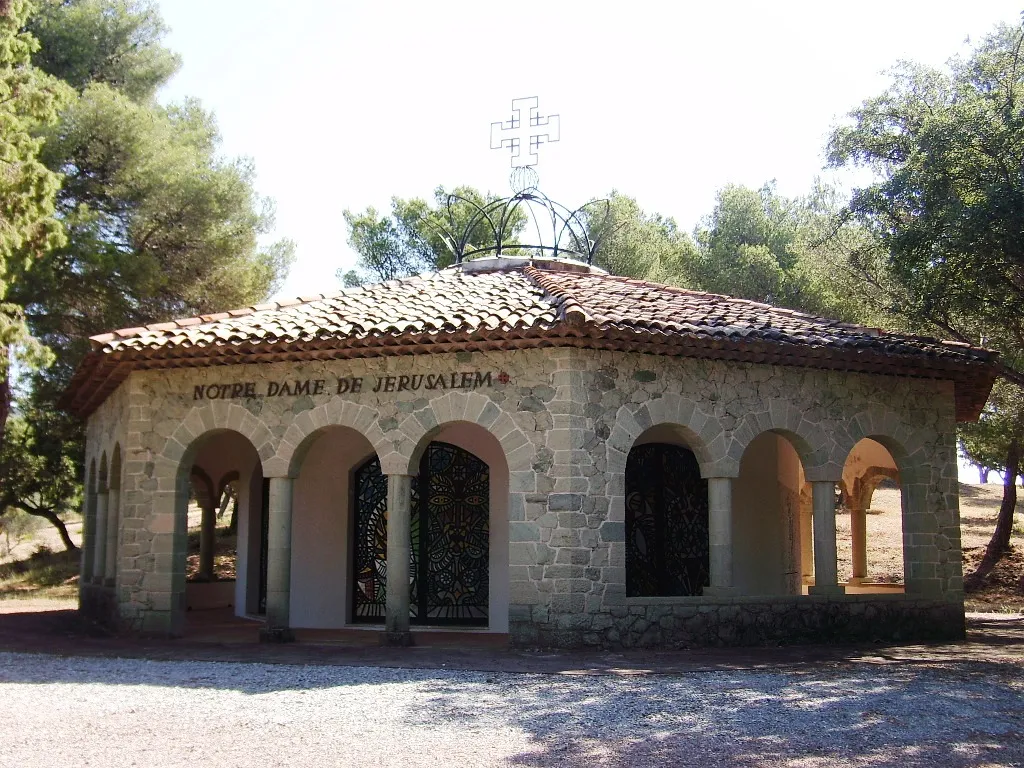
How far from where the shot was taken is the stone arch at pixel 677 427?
10.9m

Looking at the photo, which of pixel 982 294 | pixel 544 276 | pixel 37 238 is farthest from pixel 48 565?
pixel 982 294

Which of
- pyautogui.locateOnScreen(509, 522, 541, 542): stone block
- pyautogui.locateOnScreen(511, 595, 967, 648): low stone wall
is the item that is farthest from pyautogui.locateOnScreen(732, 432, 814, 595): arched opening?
pyautogui.locateOnScreen(509, 522, 541, 542): stone block

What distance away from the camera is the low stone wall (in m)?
10.6

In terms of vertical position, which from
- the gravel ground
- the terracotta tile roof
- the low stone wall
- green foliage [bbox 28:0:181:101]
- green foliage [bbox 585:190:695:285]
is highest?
green foliage [bbox 28:0:181:101]

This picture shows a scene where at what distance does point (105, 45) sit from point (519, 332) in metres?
16.4

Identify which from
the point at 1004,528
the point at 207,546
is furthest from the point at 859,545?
the point at 207,546

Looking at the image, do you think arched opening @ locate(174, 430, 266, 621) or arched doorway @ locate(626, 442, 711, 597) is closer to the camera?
arched opening @ locate(174, 430, 266, 621)

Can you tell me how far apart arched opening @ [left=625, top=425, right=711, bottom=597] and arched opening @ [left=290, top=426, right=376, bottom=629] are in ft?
11.7

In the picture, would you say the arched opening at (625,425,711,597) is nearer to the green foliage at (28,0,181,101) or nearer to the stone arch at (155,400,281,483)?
the stone arch at (155,400,281,483)

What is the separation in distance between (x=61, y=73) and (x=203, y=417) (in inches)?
504

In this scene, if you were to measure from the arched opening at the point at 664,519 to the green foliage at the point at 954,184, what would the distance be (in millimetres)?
3787

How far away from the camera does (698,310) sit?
481 inches

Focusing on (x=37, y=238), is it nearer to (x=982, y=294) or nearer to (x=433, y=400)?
(x=433, y=400)

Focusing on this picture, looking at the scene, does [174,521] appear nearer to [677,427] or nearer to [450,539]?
[450,539]
